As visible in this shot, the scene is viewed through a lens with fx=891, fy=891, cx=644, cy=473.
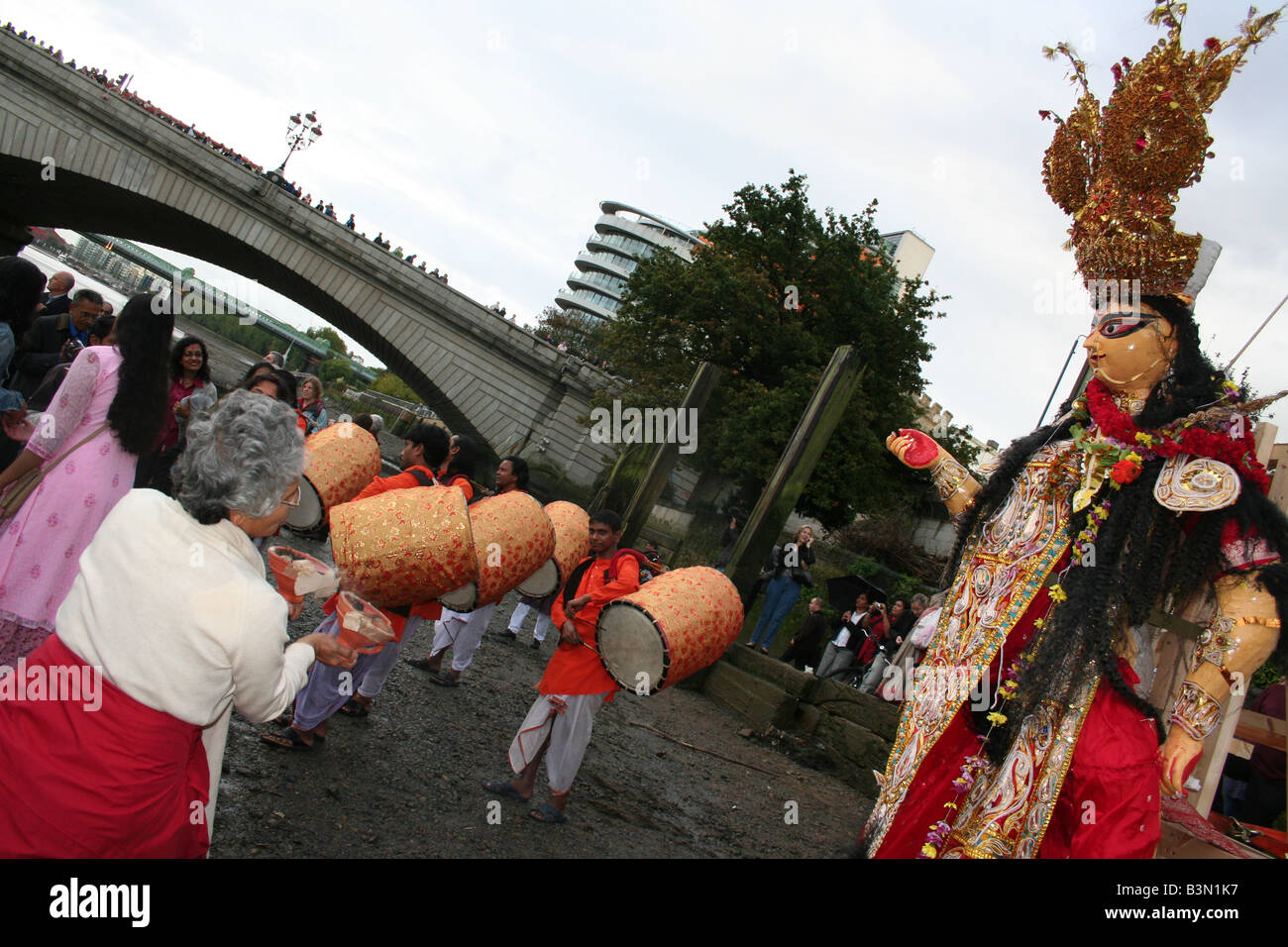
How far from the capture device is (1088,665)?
3.04 metres

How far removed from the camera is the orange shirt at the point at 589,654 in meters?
4.75

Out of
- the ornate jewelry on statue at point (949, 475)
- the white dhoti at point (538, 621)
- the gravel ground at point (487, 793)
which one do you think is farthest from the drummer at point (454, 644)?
the ornate jewelry on statue at point (949, 475)

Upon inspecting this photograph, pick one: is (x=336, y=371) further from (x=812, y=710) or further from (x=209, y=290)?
(x=812, y=710)

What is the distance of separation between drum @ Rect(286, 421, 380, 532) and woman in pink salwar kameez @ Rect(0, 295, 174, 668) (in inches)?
46.1

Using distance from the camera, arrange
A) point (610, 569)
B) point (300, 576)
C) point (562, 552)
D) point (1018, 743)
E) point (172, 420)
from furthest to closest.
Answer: point (562, 552), point (610, 569), point (172, 420), point (1018, 743), point (300, 576)

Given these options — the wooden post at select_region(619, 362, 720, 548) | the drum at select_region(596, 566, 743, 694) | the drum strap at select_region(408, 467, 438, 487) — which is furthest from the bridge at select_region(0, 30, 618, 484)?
the drum at select_region(596, 566, 743, 694)

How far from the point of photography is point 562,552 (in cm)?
575

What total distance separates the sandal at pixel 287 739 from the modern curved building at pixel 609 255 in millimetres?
93641

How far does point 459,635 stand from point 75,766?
522 cm

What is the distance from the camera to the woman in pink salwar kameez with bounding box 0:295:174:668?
3.50 metres

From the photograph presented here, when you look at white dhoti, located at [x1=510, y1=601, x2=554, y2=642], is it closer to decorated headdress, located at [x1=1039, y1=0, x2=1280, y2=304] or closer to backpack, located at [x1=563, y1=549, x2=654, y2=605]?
backpack, located at [x1=563, y1=549, x2=654, y2=605]

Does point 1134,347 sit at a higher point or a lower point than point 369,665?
higher

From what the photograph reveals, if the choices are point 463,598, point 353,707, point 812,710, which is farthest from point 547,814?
point 812,710
